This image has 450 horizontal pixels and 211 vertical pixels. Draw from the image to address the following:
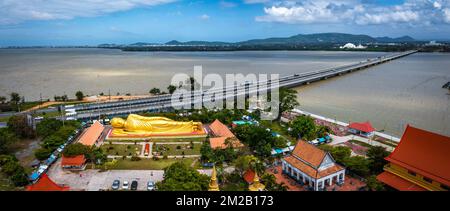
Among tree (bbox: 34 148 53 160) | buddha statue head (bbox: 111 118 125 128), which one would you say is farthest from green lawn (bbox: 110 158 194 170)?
buddha statue head (bbox: 111 118 125 128)

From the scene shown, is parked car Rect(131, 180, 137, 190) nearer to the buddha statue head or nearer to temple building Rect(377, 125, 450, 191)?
the buddha statue head

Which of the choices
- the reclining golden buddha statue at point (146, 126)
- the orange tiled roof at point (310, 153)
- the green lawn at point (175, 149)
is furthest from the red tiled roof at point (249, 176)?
the reclining golden buddha statue at point (146, 126)

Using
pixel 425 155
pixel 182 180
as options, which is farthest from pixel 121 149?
pixel 425 155

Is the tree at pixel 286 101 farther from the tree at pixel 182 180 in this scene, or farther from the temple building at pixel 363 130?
the tree at pixel 182 180
